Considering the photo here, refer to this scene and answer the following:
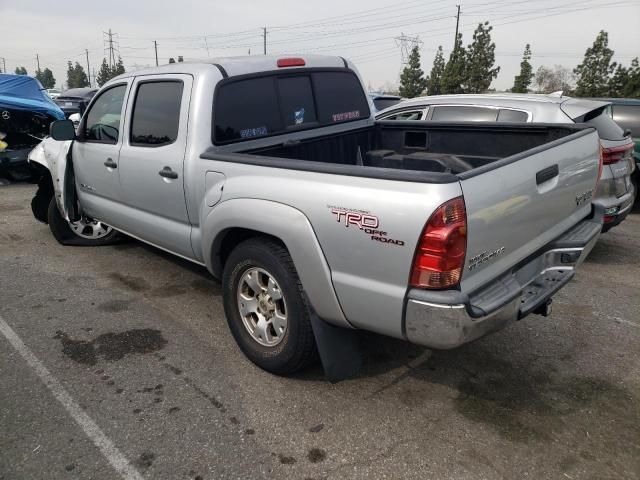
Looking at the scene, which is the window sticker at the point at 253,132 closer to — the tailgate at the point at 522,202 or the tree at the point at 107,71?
the tailgate at the point at 522,202

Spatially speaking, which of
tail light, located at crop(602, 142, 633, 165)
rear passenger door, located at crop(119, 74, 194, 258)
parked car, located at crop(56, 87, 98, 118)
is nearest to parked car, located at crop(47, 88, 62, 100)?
parked car, located at crop(56, 87, 98, 118)

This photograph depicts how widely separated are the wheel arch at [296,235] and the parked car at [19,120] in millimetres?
8506

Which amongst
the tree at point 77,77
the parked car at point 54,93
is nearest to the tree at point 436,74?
the parked car at point 54,93

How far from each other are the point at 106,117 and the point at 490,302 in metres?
3.82

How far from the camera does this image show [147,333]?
12.3 feet

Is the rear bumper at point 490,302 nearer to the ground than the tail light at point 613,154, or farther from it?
nearer to the ground

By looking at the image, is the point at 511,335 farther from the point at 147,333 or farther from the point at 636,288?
the point at 147,333

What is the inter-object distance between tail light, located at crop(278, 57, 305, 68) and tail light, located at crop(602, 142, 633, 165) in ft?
10.1

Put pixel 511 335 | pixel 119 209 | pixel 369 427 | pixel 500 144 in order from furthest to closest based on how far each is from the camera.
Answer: pixel 119 209, pixel 500 144, pixel 511 335, pixel 369 427

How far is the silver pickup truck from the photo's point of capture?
2.27 meters

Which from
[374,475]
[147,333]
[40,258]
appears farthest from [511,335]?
[40,258]

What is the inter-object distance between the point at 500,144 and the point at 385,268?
2.13m

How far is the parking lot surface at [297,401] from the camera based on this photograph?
244cm

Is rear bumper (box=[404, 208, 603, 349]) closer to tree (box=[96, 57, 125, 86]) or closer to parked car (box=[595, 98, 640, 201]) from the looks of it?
parked car (box=[595, 98, 640, 201])
